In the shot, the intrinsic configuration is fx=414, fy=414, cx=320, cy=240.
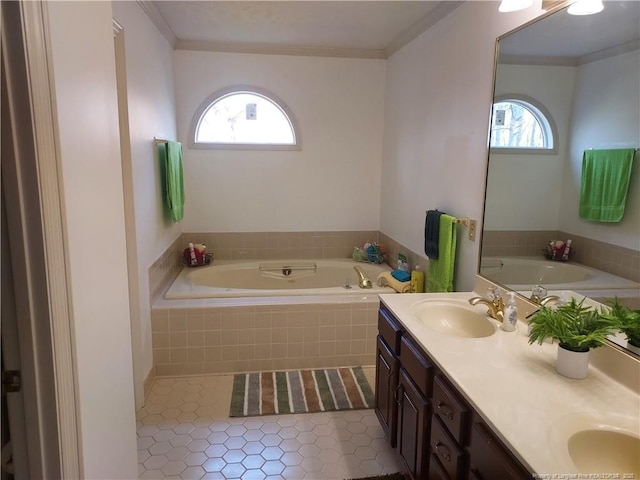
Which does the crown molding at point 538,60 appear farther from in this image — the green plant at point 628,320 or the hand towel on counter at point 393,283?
the hand towel on counter at point 393,283

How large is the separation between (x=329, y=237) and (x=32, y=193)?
3371 millimetres

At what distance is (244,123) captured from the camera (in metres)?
3.95

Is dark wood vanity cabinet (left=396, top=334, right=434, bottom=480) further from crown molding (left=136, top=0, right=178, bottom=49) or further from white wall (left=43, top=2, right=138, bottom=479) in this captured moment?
crown molding (left=136, top=0, right=178, bottom=49)

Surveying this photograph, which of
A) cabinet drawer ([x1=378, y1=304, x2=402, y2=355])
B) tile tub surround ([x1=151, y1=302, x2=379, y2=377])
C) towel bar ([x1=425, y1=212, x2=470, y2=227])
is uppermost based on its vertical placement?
towel bar ([x1=425, y1=212, x2=470, y2=227])

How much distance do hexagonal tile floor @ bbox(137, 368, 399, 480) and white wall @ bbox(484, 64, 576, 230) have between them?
1.36 meters

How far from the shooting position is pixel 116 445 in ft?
4.27

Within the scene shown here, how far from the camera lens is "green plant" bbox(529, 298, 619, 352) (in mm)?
1281

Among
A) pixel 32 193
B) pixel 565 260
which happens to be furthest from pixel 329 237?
pixel 32 193

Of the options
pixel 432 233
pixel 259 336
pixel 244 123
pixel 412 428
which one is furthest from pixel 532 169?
pixel 244 123

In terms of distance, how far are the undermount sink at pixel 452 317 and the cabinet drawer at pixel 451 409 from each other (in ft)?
1.46

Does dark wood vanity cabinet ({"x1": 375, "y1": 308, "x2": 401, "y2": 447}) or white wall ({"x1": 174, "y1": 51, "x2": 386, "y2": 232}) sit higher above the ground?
white wall ({"x1": 174, "y1": 51, "x2": 386, "y2": 232})

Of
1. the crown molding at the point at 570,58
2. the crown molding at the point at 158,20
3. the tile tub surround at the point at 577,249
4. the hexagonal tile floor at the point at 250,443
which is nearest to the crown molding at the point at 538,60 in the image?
the crown molding at the point at 570,58

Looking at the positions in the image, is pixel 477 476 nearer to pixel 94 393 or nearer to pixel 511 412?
pixel 511 412

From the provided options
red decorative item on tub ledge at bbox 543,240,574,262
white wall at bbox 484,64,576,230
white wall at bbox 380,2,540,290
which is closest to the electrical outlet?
white wall at bbox 380,2,540,290
